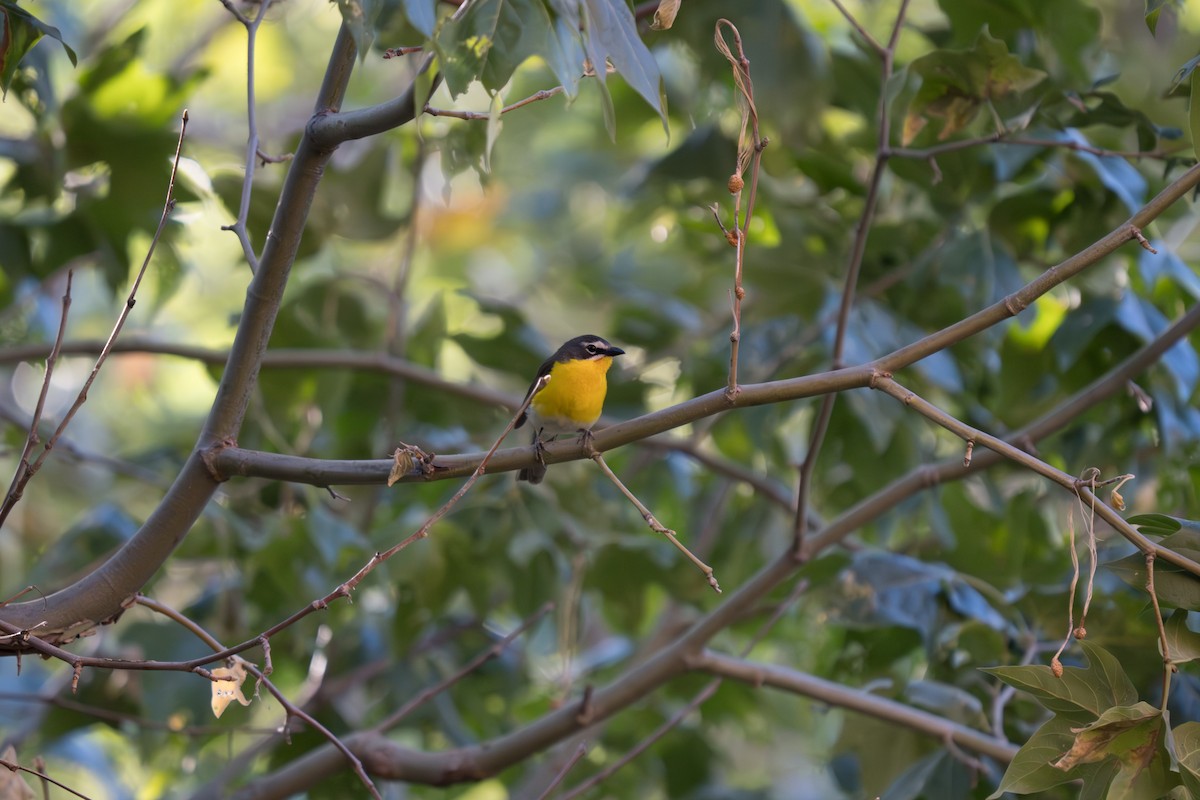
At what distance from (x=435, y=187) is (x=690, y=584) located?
498 centimetres

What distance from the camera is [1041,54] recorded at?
376cm

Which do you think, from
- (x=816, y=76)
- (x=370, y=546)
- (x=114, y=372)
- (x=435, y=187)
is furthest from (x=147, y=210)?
(x=114, y=372)

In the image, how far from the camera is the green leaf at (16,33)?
6.97 ft

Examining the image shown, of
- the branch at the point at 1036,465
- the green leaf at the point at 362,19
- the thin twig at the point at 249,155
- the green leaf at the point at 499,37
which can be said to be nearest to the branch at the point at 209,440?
the thin twig at the point at 249,155

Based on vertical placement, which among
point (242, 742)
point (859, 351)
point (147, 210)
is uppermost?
point (147, 210)

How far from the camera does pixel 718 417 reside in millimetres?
4316

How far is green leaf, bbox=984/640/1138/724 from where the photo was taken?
182cm

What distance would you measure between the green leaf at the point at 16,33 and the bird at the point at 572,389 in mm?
1566

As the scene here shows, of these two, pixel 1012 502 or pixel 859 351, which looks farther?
pixel 1012 502

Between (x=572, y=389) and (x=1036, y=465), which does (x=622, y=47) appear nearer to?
(x=1036, y=465)

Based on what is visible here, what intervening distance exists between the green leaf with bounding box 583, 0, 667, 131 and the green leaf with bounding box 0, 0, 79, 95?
1066mm

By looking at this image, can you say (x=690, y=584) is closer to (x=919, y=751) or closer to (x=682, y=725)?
(x=682, y=725)

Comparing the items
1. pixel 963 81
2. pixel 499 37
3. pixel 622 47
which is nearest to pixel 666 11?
pixel 622 47

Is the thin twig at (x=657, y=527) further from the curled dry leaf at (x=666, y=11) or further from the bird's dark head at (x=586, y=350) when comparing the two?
the bird's dark head at (x=586, y=350)
